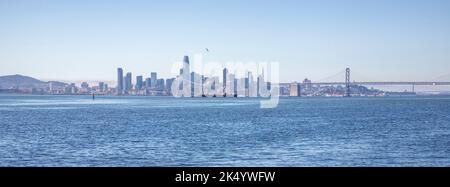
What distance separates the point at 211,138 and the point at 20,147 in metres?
11.8

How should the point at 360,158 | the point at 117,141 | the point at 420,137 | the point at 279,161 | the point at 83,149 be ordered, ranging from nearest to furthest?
the point at 279,161
the point at 360,158
the point at 83,149
the point at 117,141
the point at 420,137

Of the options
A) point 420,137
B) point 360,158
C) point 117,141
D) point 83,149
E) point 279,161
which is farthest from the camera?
point 420,137

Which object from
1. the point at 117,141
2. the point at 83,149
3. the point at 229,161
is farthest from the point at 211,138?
the point at 229,161

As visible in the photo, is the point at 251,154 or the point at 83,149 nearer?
the point at 251,154

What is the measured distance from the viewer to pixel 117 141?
106ft
